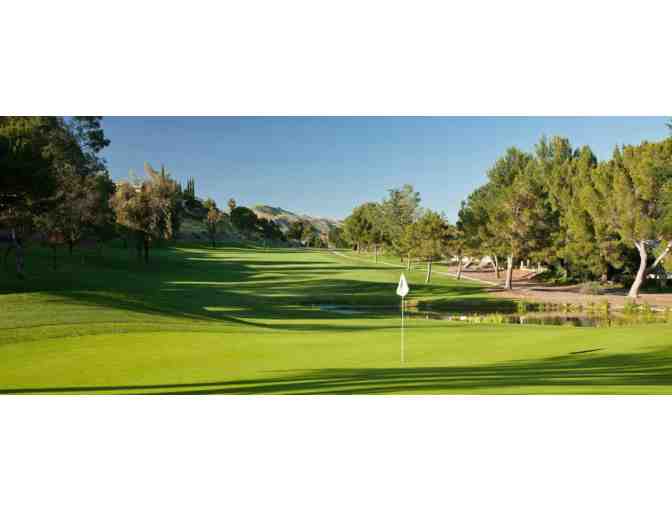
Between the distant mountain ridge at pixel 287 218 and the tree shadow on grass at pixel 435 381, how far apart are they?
6289mm

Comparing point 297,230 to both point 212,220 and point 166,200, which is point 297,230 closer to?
point 212,220

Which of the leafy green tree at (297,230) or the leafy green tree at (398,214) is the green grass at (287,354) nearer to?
the leafy green tree at (297,230)

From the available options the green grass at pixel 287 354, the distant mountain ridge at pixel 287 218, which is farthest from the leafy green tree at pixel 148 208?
the green grass at pixel 287 354

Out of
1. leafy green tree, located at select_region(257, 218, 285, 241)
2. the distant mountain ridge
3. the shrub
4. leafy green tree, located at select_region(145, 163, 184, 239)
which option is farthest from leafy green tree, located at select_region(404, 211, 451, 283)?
leafy green tree, located at select_region(145, 163, 184, 239)

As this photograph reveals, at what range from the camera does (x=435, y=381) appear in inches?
282

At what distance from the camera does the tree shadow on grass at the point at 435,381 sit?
6902mm

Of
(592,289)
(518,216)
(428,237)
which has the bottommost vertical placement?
(592,289)

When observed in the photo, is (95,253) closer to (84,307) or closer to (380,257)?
(380,257)

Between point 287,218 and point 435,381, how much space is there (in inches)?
343

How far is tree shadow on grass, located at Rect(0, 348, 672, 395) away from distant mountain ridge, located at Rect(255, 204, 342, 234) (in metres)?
6.29

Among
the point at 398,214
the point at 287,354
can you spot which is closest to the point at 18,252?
the point at 398,214

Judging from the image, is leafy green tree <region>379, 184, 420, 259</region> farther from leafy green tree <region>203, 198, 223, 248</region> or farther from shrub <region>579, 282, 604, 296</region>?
shrub <region>579, 282, 604, 296</region>

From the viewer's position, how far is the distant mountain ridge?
1372 centimetres
